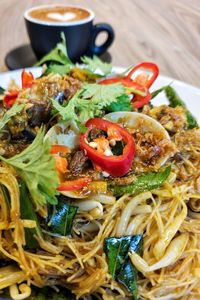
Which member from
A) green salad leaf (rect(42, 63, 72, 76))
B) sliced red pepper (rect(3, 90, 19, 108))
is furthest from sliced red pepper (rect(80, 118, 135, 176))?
green salad leaf (rect(42, 63, 72, 76))

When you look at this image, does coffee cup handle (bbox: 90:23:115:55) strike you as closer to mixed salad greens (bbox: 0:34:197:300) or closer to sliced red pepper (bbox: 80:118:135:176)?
mixed salad greens (bbox: 0:34:197:300)

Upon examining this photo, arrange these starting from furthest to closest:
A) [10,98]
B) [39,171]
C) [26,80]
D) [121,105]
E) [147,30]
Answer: [147,30]
[26,80]
[10,98]
[121,105]
[39,171]

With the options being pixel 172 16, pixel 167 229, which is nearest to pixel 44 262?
pixel 167 229

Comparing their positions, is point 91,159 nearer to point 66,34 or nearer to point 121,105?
point 121,105

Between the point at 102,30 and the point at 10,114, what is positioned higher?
the point at 10,114

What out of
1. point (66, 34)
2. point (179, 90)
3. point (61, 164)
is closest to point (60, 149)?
point (61, 164)

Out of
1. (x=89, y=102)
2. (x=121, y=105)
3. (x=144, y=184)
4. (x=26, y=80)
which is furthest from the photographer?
(x=26, y=80)

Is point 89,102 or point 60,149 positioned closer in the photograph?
point 60,149
